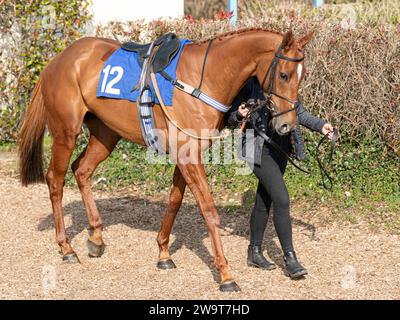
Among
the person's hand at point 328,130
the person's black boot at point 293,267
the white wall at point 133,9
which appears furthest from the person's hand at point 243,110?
the white wall at point 133,9

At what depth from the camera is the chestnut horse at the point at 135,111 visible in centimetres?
516

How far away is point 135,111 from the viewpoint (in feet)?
→ 19.2

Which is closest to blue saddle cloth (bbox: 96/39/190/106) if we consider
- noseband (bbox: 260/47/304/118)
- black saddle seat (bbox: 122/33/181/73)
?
black saddle seat (bbox: 122/33/181/73)

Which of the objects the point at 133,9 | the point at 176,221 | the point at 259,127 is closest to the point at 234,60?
the point at 259,127

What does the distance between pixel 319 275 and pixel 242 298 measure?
0.81 meters

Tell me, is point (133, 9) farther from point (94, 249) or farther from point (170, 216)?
point (170, 216)

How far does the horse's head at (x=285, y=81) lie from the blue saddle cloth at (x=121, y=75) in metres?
0.85

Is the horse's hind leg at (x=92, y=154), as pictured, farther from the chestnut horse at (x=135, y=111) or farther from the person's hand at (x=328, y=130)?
the person's hand at (x=328, y=130)

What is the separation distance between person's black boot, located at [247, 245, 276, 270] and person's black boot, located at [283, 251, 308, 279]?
0.87 feet

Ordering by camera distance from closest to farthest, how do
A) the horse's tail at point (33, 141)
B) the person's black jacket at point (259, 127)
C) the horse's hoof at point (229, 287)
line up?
the horse's hoof at point (229, 287) < the person's black jacket at point (259, 127) < the horse's tail at point (33, 141)

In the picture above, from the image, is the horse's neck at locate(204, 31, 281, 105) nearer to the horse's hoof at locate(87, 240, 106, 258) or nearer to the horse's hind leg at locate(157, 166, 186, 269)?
the horse's hind leg at locate(157, 166, 186, 269)

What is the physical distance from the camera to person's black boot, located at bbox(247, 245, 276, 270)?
592 centimetres

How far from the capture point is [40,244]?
22.1 feet

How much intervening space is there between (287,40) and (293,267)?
1668 millimetres
